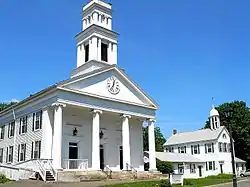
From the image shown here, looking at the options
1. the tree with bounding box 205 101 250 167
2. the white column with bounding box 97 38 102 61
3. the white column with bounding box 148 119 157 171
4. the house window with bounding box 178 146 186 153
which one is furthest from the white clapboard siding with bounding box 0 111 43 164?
the tree with bounding box 205 101 250 167

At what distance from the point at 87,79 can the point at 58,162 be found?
850cm

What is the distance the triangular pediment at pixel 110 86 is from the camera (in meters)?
31.7

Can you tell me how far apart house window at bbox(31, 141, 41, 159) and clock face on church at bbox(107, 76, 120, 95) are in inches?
341

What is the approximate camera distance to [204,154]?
61.5 metres

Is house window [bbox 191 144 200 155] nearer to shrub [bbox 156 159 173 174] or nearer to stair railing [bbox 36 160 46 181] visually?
shrub [bbox 156 159 173 174]

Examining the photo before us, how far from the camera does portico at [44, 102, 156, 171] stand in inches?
1176

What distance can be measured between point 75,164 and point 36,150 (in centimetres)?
380

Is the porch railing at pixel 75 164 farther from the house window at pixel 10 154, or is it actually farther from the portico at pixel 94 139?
the house window at pixel 10 154

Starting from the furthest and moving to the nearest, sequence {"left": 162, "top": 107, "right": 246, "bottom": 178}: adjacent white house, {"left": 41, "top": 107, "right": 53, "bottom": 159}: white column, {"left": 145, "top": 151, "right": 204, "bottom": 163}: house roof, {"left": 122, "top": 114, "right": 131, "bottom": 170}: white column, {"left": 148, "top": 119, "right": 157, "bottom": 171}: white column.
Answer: {"left": 162, "top": 107, "right": 246, "bottom": 178}: adjacent white house → {"left": 145, "top": 151, "right": 204, "bottom": 163}: house roof → {"left": 148, "top": 119, "right": 157, "bottom": 171}: white column → {"left": 122, "top": 114, "right": 131, "bottom": 170}: white column → {"left": 41, "top": 107, "right": 53, "bottom": 159}: white column

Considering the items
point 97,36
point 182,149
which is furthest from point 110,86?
point 182,149

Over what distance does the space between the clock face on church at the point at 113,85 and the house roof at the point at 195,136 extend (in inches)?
1238

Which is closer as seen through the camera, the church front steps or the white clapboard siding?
the church front steps

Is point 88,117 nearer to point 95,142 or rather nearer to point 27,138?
point 95,142

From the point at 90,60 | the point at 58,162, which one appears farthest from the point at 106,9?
the point at 58,162
